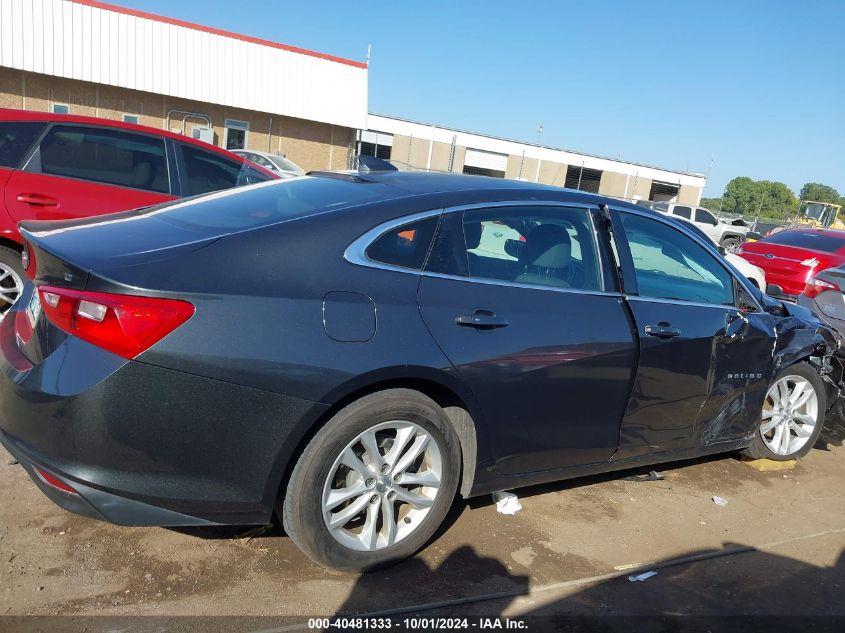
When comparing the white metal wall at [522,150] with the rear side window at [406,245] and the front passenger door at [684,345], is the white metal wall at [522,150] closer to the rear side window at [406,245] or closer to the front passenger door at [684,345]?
the front passenger door at [684,345]

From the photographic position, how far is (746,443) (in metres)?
4.62

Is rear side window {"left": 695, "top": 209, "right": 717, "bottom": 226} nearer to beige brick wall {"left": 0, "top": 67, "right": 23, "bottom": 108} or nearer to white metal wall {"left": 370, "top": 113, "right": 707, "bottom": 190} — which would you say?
white metal wall {"left": 370, "top": 113, "right": 707, "bottom": 190}

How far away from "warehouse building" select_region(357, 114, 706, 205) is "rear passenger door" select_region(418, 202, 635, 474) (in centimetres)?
3132

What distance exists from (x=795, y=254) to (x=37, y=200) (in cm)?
1161

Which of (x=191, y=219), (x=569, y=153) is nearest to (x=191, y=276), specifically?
(x=191, y=219)

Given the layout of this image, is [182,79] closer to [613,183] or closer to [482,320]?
Result: [482,320]

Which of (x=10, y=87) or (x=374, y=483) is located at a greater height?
(x=10, y=87)

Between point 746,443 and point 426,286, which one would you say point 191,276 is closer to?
point 426,286

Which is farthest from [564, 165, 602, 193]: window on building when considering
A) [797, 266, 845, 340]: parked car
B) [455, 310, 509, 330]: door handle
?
[455, 310, 509, 330]: door handle

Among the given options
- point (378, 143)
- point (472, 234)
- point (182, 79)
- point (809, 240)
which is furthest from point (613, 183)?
point (472, 234)

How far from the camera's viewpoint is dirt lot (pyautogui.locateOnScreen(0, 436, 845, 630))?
2781mm

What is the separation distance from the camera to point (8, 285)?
5621 mm

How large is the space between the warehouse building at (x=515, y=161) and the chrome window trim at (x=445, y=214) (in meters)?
31.2

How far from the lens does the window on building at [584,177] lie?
43.7 meters
